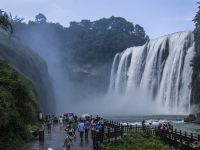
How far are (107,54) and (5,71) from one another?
3503 inches

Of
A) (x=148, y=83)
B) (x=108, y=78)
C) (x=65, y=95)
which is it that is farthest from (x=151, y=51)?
(x=65, y=95)

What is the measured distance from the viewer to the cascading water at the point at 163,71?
222ft

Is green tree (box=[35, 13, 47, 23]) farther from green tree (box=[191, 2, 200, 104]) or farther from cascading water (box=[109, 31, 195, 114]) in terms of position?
green tree (box=[191, 2, 200, 104])

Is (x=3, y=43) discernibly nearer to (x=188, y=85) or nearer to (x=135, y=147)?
(x=188, y=85)

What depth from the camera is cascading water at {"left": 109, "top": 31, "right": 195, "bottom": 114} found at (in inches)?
2667

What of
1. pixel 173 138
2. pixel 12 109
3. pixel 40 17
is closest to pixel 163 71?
pixel 173 138

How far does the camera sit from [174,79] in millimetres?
70062

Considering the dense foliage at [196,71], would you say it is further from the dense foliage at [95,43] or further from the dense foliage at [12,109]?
the dense foliage at [95,43]

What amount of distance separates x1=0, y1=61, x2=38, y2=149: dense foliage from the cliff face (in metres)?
21.2

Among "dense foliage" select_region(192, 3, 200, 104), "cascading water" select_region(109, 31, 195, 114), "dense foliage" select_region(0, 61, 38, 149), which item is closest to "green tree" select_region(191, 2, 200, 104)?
Result: "dense foliage" select_region(192, 3, 200, 104)

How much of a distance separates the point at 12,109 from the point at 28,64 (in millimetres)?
36273

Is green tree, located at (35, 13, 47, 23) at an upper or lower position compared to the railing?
upper

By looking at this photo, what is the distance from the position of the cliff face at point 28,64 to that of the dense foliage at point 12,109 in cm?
2118

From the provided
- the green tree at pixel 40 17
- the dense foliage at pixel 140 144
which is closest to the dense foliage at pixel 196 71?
the dense foliage at pixel 140 144
